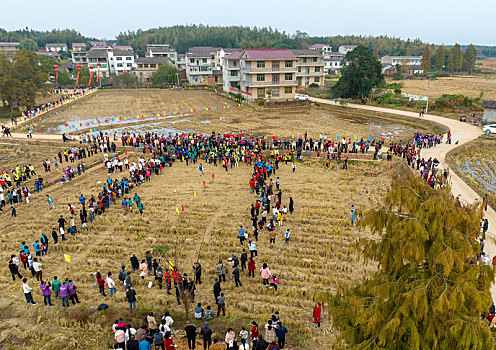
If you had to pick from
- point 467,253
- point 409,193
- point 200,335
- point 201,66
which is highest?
point 201,66

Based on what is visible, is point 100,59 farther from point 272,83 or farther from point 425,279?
point 425,279

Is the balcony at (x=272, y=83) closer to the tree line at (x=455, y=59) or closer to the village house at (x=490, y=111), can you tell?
the village house at (x=490, y=111)

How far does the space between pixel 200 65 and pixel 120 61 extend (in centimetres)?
2627

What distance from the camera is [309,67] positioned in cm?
7375

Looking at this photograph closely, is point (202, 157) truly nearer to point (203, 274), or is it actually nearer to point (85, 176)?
point (85, 176)

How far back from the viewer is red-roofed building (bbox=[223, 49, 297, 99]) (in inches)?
2205

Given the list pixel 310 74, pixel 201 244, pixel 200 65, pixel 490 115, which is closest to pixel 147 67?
pixel 200 65

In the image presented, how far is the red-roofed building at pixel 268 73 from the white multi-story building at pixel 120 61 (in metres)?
49.0

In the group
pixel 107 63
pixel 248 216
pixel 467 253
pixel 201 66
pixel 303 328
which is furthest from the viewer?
pixel 107 63

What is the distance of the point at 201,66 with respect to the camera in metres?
86.1

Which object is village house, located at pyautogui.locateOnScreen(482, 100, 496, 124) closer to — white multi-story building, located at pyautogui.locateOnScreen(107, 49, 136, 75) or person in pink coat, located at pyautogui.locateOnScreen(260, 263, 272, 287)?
person in pink coat, located at pyautogui.locateOnScreen(260, 263, 272, 287)

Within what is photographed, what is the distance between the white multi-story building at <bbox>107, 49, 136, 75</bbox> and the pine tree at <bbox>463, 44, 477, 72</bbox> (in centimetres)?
10281

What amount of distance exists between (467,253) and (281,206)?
1499 cm

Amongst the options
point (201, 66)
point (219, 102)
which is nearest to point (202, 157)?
point (219, 102)
